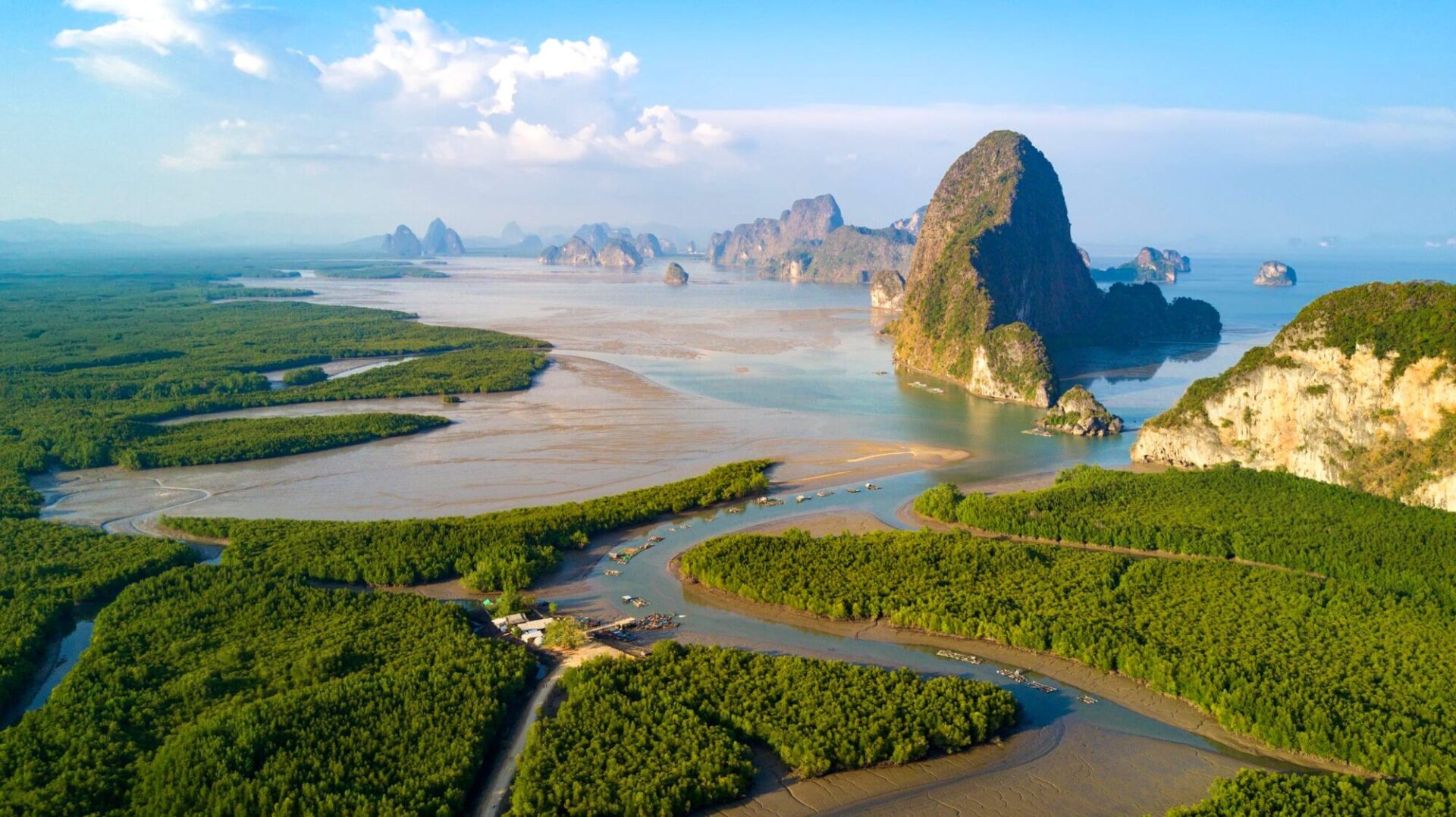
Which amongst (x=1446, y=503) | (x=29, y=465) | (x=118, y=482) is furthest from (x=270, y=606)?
(x=1446, y=503)

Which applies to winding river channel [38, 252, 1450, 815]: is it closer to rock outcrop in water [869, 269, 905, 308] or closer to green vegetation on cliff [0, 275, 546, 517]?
green vegetation on cliff [0, 275, 546, 517]

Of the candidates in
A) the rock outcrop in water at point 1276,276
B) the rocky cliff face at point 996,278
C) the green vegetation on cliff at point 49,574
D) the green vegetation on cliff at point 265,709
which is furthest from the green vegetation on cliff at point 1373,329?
the rock outcrop in water at point 1276,276

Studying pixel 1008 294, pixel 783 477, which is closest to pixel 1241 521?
pixel 783 477

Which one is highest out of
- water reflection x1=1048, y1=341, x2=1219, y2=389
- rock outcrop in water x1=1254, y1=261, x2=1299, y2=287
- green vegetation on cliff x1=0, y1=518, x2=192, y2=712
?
rock outcrop in water x1=1254, y1=261, x2=1299, y2=287

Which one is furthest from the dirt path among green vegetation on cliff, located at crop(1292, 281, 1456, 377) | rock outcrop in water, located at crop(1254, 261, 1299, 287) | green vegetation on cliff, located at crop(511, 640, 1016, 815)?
rock outcrop in water, located at crop(1254, 261, 1299, 287)

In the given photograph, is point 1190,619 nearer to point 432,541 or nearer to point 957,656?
point 957,656

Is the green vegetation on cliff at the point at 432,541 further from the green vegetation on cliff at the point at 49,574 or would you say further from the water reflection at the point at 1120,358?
the water reflection at the point at 1120,358
